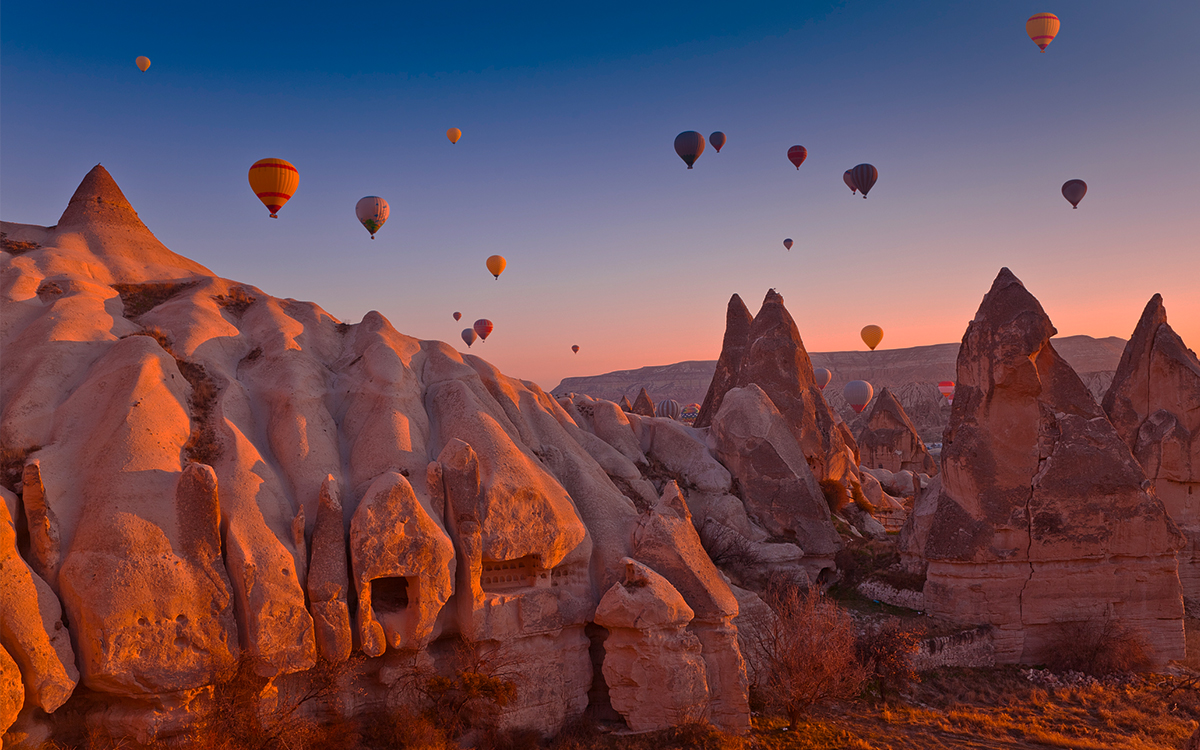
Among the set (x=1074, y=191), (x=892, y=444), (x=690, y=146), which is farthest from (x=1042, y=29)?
(x=892, y=444)

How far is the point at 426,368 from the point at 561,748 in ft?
31.6

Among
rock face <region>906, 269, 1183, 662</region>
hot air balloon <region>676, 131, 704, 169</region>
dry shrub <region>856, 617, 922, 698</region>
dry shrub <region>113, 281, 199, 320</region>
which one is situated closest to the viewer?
dry shrub <region>113, 281, 199, 320</region>

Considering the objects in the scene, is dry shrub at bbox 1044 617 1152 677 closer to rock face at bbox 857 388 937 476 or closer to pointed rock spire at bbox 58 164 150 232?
pointed rock spire at bbox 58 164 150 232

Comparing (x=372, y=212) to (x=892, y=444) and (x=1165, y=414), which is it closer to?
(x=1165, y=414)

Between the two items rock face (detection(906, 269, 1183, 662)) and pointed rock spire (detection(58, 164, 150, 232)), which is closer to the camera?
rock face (detection(906, 269, 1183, 662))

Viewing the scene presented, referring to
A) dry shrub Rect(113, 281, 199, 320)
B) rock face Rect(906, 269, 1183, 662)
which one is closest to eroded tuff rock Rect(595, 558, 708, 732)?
rock face Rect(906, 269, 1183, 662)

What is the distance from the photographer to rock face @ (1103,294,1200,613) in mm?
29391

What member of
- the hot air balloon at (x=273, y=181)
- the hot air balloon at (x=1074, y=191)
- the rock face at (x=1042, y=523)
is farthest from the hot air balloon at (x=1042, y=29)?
the hot air balloon at (x=273, y=181)

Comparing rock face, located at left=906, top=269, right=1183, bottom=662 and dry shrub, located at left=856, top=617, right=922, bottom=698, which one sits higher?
rock face, located at left=906, top=269, right=1183, bottom=662

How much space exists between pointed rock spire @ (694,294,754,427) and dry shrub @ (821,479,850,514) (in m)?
6.48

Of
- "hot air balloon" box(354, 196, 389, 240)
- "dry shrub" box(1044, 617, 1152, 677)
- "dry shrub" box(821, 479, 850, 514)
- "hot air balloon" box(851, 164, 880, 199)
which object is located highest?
"hot air balloon" box(851, 164, 880, 199)

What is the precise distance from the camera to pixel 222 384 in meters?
16.7

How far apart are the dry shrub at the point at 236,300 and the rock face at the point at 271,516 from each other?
2.3 inches

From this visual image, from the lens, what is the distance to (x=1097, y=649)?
20922mm
